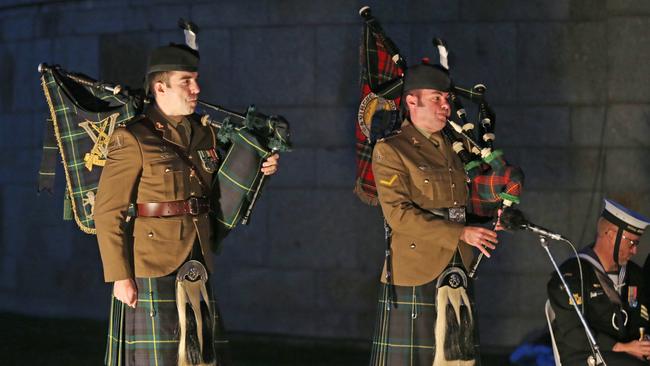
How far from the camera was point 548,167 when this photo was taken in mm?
9570

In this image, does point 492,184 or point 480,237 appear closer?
point 480,237

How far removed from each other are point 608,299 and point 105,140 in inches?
116

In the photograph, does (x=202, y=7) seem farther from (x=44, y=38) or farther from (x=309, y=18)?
(x=44, y=38)

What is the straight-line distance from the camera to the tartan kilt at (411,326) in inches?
245

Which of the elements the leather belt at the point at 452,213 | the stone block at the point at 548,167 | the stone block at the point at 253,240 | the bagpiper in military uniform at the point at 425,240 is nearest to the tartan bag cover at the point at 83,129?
the bagpiper in military uniform at the point at 425,240

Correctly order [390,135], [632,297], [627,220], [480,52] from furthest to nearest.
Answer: [480,52] < [632,297] < [627,220] < [390,135]

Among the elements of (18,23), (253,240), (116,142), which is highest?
(18,23)

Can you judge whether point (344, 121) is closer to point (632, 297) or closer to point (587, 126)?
point (587, 126)

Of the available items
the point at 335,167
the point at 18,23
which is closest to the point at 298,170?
the point at 335,167

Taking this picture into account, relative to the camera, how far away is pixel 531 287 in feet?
31.5

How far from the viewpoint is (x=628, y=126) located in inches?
372

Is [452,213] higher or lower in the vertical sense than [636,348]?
higher

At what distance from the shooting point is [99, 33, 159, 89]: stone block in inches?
424

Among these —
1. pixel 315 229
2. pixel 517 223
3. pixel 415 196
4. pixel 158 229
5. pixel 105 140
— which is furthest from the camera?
pixel 315 229
